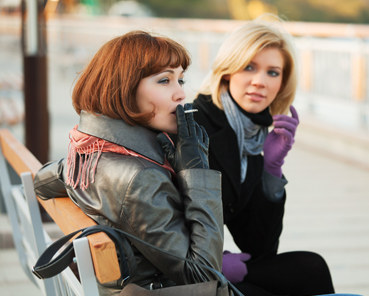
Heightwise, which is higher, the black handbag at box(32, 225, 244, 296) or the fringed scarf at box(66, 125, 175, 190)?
the fringed scarf at box(66, 125, 175, 190)

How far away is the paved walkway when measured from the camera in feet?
12.7

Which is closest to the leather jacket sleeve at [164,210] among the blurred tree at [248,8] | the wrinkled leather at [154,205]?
the wrinkled leather at [154,205]

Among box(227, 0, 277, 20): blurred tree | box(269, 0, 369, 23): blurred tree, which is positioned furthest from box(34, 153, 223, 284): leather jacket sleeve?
box(227, 0, 277, 20): blurred tree

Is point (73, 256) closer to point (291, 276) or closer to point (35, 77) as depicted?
point (291, 276)

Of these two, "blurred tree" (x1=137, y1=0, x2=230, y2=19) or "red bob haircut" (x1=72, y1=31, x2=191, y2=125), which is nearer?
"red bob haircut" (x1=72, y1=31, x2=191, y2=125)

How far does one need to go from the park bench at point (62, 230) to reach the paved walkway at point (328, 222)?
1.11 metres

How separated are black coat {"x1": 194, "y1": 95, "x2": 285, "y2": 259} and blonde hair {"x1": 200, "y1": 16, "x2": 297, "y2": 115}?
0.07 m

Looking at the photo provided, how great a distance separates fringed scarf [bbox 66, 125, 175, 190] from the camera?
5.83ft

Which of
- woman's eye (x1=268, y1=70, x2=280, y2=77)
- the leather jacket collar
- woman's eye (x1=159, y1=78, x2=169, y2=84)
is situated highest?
woman's eye (x1=159, y1=78, x2=169, y2=84)

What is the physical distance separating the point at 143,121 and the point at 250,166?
761mm

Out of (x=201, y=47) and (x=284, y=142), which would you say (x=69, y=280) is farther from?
(x=201, y=47)

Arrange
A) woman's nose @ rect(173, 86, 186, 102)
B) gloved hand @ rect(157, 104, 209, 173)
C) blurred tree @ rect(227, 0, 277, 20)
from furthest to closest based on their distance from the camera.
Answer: blurred tree @ rect(227, 0, 277, 20)
woman's nose @ rect(173, 86, 186, 102)
gloved hand @ rect(157, 104, 209, 173)

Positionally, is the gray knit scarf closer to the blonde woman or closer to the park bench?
the blonde woman

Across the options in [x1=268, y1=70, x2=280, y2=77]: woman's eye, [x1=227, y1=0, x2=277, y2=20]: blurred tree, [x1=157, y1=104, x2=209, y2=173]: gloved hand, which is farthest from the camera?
[x1=227, y1=0, x2=277, y2=20]: blurred tree
